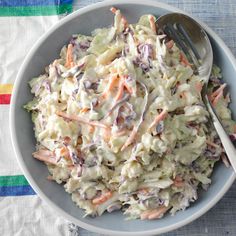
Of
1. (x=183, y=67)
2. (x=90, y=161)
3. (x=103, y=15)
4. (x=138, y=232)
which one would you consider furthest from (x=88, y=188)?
(x=103, y=15)

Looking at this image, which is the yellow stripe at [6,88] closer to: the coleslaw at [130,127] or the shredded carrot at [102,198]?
the coleslaw at [130,127]

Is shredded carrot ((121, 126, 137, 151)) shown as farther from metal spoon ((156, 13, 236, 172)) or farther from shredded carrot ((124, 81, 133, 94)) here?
metal spoon ((156, 13, 236, 172))

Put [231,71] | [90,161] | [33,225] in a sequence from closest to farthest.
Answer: [90,161]
[231,71]
[33,225]

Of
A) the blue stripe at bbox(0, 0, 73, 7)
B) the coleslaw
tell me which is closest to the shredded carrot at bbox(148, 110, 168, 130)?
the coleslaw

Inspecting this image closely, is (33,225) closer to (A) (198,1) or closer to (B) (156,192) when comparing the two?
(B) (156,192)

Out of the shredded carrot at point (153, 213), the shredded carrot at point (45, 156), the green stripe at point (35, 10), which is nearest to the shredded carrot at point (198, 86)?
the shredded carrot at point (153, 213)
